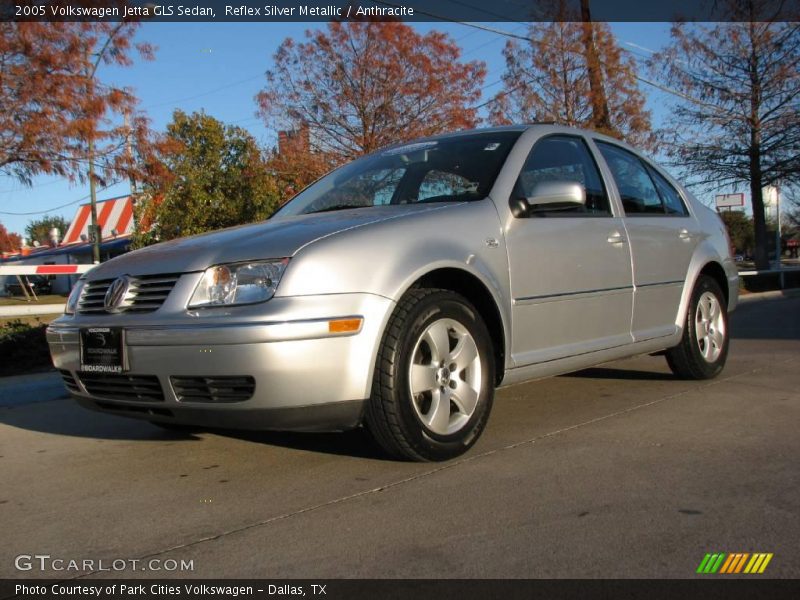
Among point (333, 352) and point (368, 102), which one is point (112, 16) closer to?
point (368, 102)

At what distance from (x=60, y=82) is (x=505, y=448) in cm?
858

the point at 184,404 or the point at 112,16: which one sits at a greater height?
the point at 112,16

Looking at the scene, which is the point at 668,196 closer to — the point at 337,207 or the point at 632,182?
the point at 632,182

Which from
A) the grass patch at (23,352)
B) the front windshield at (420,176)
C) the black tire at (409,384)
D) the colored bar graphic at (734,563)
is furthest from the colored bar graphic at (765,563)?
the grass patch at (23,352)

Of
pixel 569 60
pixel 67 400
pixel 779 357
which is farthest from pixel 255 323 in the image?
pixel 569 60

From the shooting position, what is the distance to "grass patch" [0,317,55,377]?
6.81 m

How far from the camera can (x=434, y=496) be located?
3100mm

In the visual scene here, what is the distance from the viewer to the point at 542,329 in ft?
13.4

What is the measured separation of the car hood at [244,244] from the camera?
10.8ft

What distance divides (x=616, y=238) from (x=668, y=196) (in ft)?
3.84

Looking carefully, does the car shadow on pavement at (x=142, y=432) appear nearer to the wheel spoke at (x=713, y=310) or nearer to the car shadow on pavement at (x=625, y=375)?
the car shadow on pavement at (x=625, y=375)

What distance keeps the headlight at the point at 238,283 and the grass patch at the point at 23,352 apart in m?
4.27

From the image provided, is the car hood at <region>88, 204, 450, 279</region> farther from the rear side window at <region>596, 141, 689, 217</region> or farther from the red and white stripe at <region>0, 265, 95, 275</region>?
the red and white stripe at <region>0, 265, 95, 275</region>
